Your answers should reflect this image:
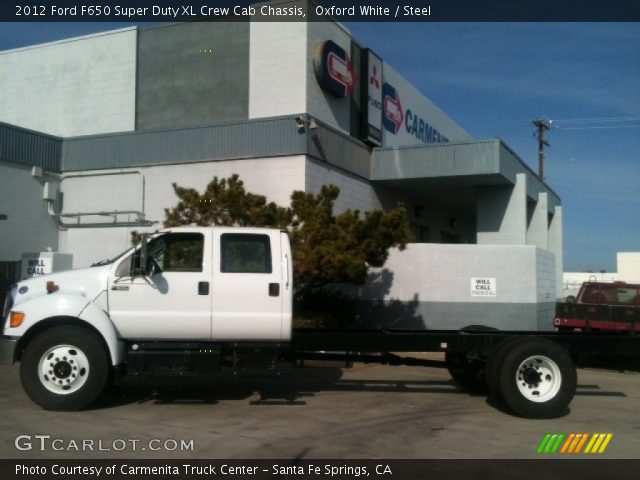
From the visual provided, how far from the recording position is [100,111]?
23.2 meters

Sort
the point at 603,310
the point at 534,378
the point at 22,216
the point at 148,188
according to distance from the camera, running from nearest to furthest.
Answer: the point at 534,378 < the point at 603,310 < the point at 22,216 < the point at 148,188

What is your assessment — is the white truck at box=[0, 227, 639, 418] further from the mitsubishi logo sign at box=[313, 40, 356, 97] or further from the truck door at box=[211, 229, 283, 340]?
the mitsubishi logo sign at box=[313, 40, 356, 97]

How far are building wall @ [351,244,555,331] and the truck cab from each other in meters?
10.6

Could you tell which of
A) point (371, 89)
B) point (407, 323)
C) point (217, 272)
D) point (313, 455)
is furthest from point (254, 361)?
point (371, 89)

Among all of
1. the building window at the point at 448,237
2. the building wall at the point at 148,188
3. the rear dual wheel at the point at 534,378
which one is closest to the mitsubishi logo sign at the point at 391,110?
the building window at the point at 448,237

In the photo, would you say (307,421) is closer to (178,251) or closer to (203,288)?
(203,288)

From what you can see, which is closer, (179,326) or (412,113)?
(179,326)

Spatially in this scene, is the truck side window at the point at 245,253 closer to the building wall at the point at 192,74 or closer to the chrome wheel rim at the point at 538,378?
the chrome wheel rim at the point at 538,378

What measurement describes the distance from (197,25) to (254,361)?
15762mm

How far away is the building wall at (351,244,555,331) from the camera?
63.9ft

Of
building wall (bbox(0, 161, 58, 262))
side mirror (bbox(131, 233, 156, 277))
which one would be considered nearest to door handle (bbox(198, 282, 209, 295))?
side mirror (bbox(131, 233, 156, 277))

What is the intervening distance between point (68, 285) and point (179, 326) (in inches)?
61.9

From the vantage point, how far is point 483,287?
19656 mm

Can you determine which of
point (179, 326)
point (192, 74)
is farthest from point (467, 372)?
point (192, 74)
